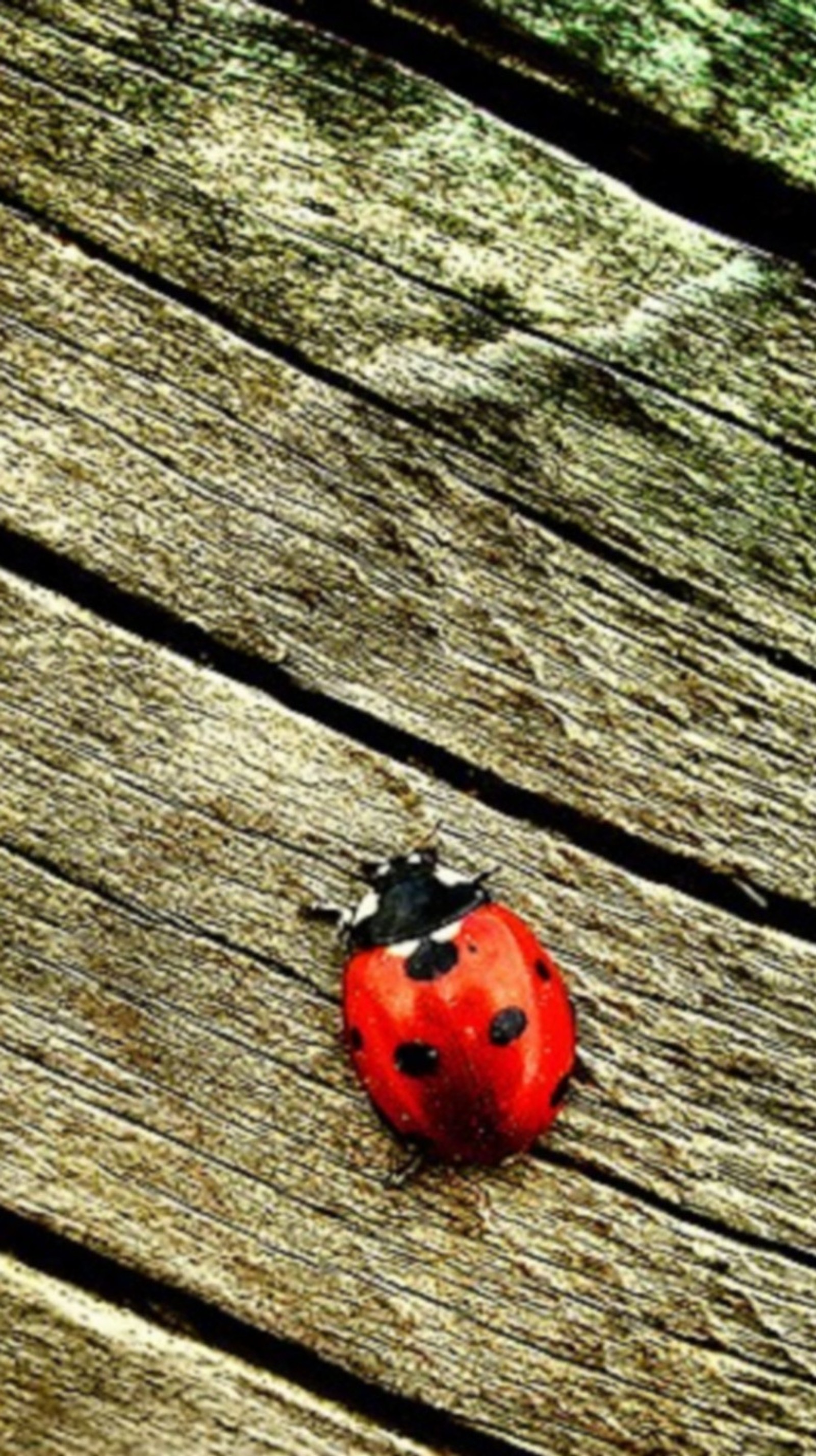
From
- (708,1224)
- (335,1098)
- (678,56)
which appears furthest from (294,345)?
(708,1224)

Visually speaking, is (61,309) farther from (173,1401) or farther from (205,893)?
(173,1401)

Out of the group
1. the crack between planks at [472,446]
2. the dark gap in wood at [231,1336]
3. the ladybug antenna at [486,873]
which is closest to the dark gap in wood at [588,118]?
the crack between planks at [472,446]

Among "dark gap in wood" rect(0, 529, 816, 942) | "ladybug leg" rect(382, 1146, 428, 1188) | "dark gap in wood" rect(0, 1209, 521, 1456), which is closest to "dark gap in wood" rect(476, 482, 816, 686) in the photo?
"dark gap in wood" rect(0, 529, 816, 942)

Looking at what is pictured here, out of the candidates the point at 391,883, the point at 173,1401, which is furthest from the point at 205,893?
the point at 173,1401

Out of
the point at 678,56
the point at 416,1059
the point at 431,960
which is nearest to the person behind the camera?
the point at 678,56

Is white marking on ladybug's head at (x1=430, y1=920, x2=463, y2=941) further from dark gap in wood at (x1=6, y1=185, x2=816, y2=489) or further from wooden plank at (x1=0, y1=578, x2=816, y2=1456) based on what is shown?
dark gap in wood at (x1=6, y1=185, x2=816, y2=489)

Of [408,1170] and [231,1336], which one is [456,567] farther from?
[231,1336]
